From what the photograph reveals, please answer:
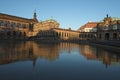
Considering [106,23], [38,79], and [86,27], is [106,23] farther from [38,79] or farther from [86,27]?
[38,79]

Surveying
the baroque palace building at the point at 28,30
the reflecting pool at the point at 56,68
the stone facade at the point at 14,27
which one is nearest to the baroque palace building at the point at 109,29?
the baroque palace building at the point at 28,30

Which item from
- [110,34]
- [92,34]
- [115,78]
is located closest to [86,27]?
[92,34]

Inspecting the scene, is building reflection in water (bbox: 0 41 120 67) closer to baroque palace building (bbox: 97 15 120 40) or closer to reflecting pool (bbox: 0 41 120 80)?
reflecting pool (bbox: 0 41 120 80)

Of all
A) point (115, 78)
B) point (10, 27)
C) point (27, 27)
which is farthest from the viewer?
point (27, 27)

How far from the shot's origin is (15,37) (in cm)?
7856

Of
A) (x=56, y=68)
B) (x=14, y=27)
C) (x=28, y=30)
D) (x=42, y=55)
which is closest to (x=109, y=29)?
(x=28, y=30)

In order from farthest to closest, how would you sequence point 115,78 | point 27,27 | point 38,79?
point 27,27 < point 115,78 < point 38,79

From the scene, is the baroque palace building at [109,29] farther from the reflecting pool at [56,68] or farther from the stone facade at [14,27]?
the reflecting pool at [56,68]

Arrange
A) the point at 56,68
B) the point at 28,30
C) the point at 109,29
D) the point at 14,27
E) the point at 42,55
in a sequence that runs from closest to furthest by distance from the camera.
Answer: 1. the point at 56,68
2. the point at 42,55
3. the point at 109,29
4. the point at 14,27
5. the point at 28,30

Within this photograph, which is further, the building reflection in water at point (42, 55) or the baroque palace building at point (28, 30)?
the baroque palace building at point (28, 30)

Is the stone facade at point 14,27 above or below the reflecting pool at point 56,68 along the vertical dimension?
above

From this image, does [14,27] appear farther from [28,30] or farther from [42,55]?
[42,55]

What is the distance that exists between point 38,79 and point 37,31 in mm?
88732

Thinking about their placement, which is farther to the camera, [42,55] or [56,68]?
[42,55]
